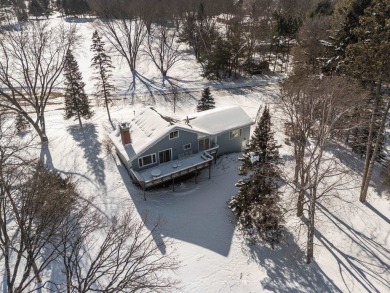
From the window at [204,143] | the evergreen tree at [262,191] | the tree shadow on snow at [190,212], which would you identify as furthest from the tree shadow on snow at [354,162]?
the window at [204,143]

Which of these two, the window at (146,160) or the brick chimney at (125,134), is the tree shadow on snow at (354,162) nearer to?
the window at (146,160)

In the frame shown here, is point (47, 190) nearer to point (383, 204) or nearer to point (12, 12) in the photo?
point (383, 204)

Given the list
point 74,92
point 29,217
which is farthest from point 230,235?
point 74,92

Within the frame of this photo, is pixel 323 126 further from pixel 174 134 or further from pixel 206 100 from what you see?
pixel 206 100

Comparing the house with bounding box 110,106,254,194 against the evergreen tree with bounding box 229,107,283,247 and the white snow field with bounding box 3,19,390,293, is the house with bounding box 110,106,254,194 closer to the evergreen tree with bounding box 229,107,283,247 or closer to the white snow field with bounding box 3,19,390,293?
the white snow field with bounding box 3,19,390,293

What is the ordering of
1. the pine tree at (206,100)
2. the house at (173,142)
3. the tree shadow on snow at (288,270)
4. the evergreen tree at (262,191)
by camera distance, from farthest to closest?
the pine tree at (206,100) < the house at (173,142) < the evergreen tree at (262,191) < the tree shadow on snow at (288,270)

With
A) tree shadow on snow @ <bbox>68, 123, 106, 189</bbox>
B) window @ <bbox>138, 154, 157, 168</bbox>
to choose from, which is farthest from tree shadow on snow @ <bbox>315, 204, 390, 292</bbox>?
tree shadow on snow @ <bbox>68, 123, 106, 189</bbox>

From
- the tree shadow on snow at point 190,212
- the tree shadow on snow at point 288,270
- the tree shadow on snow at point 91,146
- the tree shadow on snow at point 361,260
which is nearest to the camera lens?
the tree shadow on snow at point 288,270

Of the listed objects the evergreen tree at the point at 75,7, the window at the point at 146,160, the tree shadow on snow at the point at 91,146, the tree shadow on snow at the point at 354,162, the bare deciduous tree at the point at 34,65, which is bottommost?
the tree shadow on snow at the point at 354,162
